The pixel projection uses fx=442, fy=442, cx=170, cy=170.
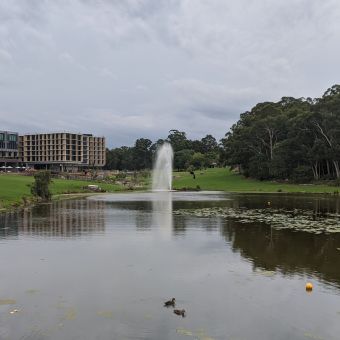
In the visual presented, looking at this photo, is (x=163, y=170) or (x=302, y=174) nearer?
(x=302, y=174)

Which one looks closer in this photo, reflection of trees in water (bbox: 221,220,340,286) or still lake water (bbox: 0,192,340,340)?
still lake water (bbox: 0,192,340,340)

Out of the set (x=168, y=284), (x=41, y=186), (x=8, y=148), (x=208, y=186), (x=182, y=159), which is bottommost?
(x=168, y=284)

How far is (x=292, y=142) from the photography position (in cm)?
7956

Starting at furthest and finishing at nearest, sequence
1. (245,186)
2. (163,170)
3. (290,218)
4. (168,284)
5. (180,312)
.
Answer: (163,170), (245,186), (290,218), (168,284), (180,312)

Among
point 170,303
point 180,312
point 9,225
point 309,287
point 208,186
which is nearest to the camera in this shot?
point 180,312

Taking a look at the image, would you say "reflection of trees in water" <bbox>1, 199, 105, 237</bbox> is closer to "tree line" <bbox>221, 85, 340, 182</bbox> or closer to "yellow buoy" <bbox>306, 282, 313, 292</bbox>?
"yellow buoy" <bbox>306, 282, 313, 292</bbox>

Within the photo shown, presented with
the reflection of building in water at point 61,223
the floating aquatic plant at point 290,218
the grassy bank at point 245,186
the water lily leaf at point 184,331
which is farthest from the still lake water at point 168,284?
the grassy bank at point 245,186

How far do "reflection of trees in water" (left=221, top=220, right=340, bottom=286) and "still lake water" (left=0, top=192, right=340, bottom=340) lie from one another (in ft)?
0.13

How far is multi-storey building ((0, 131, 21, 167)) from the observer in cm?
19088

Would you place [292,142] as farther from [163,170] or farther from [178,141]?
[178,141]

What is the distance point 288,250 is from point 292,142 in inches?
2527

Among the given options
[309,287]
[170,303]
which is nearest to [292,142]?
[309,287]

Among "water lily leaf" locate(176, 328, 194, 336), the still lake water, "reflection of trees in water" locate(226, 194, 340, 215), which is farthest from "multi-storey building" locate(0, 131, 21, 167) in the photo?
"water lily leaf" locate(176, 328, 194, 336)

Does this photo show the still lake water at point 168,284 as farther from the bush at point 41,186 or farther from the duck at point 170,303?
the bush at point 41,186
